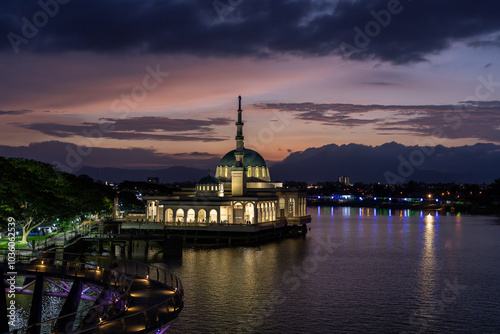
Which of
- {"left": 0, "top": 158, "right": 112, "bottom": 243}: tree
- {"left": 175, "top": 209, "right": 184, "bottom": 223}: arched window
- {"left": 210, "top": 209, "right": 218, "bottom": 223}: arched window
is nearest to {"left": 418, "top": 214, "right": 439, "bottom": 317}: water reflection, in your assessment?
{"left": 210, "top": 209, "right": 218, "bottom": 223}: arched window

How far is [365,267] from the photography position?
6975cm

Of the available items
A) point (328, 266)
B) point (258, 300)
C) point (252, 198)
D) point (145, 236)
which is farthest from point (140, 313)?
point (252, 198)

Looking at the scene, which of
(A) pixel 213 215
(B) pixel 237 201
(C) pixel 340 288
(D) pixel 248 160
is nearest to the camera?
(C) pixel 340 288

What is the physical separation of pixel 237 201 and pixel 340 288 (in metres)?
52.8

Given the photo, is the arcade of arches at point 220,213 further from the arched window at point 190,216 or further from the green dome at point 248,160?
the green dome at point 248,160

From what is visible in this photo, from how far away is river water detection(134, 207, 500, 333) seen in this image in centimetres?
4325
